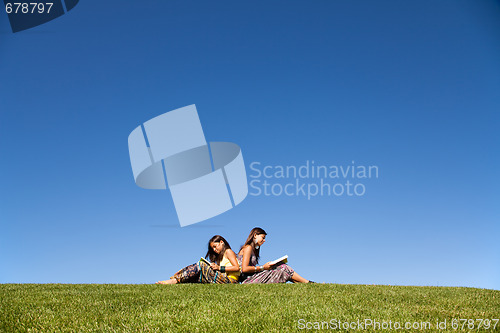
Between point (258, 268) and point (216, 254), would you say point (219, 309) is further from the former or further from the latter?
point (216, 254)

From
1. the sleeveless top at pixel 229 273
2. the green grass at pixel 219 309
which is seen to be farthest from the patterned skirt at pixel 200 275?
the green grass at pixel 219 309

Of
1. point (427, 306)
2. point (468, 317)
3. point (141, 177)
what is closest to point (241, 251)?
point (141, 177)

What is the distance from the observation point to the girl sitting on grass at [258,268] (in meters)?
11.9

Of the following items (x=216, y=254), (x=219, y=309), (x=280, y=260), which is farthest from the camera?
(x=216, y=254)

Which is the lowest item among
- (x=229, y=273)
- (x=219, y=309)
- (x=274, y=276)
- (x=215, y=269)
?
(x=219, y=309)

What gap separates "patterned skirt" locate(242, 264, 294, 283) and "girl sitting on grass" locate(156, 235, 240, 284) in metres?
0.52

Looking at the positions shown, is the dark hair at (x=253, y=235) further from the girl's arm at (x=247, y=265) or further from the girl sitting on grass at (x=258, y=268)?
the girl's arm at (x=247, y=265)

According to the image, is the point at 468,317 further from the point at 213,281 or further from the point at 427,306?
the point at 213,281

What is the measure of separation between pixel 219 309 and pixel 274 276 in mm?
5306

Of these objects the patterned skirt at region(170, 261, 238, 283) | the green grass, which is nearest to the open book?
the patterned skirt at region(170, 261, 238, 283)

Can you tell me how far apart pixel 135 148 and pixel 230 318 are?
9.87 meters

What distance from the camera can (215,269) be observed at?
39.3 feet

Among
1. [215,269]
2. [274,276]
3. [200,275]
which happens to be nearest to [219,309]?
[200,275]

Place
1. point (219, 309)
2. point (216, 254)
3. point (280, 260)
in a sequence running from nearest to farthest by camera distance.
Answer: point (219, 309)
point (280, 260)
point (216, 254)
